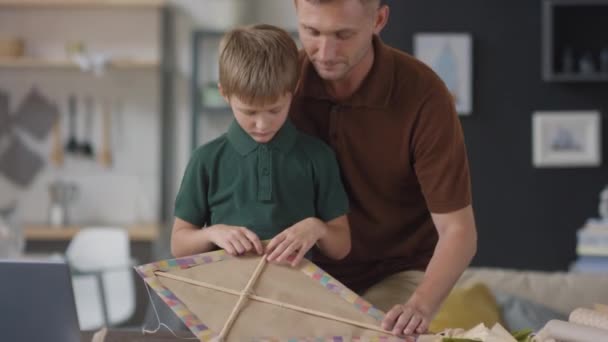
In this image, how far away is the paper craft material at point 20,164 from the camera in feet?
21.9

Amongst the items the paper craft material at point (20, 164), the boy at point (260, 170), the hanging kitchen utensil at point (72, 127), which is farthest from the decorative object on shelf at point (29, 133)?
the boy at point (260, 170)

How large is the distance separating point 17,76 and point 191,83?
1237 mm

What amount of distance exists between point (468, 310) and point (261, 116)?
5.56 ft

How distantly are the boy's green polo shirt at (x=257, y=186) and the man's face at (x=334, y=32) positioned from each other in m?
0.16

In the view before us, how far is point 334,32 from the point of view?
77.3 inches

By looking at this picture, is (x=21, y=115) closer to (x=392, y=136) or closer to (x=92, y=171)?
(x=92, y=171)

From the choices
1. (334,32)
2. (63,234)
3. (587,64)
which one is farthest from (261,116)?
(63,234)

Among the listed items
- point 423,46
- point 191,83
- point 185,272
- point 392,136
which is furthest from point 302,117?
point 191,83

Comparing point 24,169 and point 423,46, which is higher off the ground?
point 423,46

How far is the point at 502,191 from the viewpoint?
514cm

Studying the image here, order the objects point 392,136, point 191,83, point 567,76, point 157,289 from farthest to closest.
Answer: point 191,83, point 567,76, point 392,136, point 157,289

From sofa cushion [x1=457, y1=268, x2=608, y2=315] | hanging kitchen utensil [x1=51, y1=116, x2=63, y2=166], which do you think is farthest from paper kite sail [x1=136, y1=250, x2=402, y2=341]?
hanging kitchen utensil [x1=51, y1=116, x2=63, y2=166]

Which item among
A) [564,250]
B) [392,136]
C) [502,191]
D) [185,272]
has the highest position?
[392,136]

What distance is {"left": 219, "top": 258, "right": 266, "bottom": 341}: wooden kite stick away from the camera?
156 cm
